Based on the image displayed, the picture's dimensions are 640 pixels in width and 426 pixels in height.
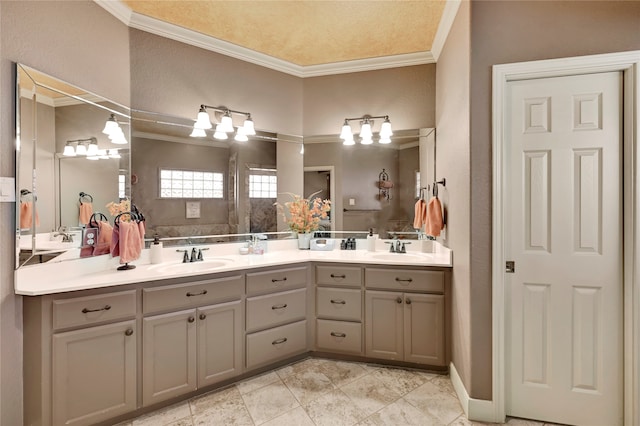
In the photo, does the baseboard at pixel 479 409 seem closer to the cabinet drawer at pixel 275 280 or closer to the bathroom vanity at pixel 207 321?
the bathroom vanity at pixel 207 321

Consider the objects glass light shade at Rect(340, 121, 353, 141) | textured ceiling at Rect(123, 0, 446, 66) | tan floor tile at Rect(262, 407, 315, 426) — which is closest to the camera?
tan floor tile at Rect(262, 407, 315, 426)

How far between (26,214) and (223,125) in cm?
153

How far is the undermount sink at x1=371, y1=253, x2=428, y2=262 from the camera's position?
2625 mm

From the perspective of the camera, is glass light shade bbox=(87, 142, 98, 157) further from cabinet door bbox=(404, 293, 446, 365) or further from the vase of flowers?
cabinet door bbox=(404, 293, 446, 365)

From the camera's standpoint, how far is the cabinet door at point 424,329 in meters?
2.43

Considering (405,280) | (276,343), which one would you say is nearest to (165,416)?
(276,343)

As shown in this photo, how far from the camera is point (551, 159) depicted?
6.14ft

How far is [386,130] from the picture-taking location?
304 centimetres

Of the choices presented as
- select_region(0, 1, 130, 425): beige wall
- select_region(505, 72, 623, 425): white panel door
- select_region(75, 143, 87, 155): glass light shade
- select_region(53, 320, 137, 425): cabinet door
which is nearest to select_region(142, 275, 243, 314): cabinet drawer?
select_region(53, 320, 137, 425): cabinet door

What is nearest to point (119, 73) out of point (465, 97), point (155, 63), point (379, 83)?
point (155, 63)

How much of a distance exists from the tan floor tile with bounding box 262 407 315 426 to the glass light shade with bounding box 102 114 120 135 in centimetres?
225

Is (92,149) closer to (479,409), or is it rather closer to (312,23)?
(312,23)

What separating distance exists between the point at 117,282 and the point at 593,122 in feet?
9.59

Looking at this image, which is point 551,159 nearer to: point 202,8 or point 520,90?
point 520,90
